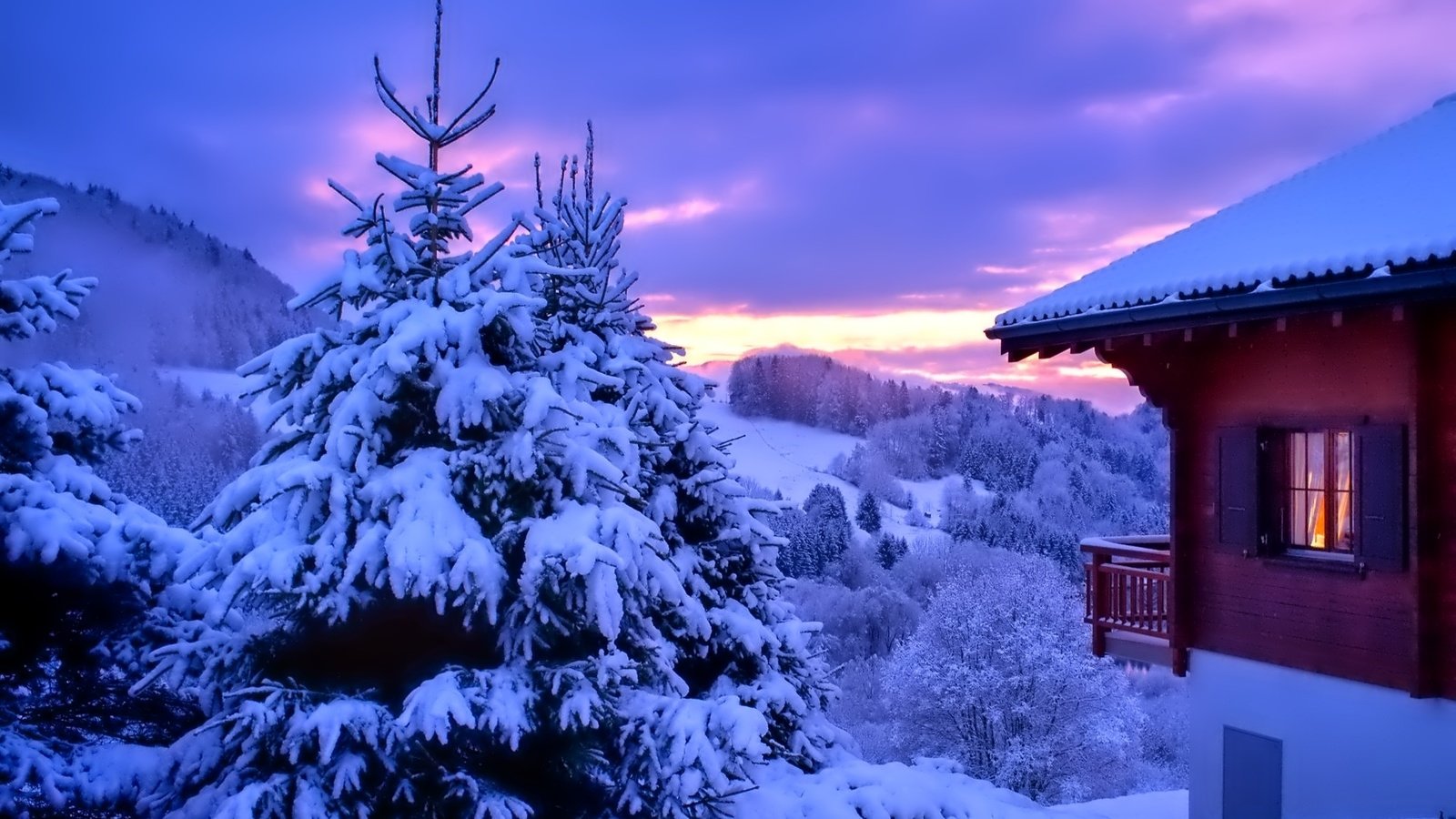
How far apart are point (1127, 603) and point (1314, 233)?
181 inches

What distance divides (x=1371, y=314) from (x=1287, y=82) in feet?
21.0

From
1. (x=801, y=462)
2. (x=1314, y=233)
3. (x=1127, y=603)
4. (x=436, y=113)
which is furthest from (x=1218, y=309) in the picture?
(x=801, y=462)

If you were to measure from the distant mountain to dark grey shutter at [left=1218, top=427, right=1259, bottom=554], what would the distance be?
7506 millimetres

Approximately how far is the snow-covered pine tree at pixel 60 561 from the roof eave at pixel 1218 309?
681 centimetres

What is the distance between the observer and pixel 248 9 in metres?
8.81

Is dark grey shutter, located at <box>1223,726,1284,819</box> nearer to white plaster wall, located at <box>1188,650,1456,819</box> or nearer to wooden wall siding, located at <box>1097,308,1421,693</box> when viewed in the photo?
white plaster wall, located at <box>1188,650,1456,819</box>

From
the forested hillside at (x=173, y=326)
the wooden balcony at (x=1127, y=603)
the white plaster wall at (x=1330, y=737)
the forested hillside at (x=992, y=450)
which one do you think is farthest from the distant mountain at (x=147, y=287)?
the forested hillside at (x=992, y=450)

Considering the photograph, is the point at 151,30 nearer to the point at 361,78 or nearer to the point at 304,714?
the point at 361,78

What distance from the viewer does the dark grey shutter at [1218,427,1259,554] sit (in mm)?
8250

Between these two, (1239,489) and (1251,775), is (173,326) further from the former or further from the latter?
(1251,775)

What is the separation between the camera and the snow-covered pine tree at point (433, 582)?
149 inches

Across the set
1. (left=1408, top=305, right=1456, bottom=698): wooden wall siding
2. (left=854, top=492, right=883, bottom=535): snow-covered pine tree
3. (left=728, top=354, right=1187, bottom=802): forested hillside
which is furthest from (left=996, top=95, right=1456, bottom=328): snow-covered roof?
(left=854, top=492, right=883, bottom=535): snow-covered pine tree

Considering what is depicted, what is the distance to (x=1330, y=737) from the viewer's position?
7703 millimetres

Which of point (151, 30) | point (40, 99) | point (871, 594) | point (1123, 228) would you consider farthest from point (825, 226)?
point (871, 594)
